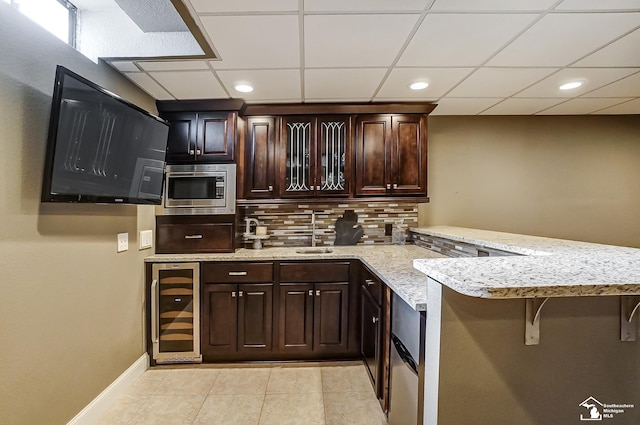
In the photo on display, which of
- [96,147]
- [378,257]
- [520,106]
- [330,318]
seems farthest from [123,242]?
[520,106]

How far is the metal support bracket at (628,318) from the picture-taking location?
3.57 ft

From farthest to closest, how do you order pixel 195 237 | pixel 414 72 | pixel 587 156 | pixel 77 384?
pixel 587 156, pixel 195 237, pixel 414 72, pixel 77 384

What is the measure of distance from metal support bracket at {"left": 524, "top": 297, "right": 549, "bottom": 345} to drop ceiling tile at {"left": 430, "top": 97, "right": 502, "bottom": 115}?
221cm

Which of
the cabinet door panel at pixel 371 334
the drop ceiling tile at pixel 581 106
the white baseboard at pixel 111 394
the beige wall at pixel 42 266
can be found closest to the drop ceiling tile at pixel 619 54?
the drop ceiling tile at pixel 581 106

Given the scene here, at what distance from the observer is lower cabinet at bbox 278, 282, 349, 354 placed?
8.51ft

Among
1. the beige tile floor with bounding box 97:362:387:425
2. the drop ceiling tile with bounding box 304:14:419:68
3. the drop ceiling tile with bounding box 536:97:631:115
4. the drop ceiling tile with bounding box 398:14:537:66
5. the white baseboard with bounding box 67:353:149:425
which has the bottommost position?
the beige tile floor with bounding box 97:362:387:425

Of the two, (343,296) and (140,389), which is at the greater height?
(343,296)

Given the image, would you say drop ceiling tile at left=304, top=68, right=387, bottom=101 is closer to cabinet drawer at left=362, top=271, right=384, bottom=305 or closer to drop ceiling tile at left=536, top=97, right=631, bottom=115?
cabinet drawer at left=362, top=271, right=384, bottom=305

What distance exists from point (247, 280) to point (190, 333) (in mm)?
661

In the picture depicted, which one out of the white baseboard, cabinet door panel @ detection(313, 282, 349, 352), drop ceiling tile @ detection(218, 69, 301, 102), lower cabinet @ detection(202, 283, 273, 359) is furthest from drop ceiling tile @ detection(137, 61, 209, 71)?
the white baseboard

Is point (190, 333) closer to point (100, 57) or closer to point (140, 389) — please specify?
point (140, 389)

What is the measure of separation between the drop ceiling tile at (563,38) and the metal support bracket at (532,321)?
149cm

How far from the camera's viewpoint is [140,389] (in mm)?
2244

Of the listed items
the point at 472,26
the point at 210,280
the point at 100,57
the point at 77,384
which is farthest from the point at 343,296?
the point at 100,57
